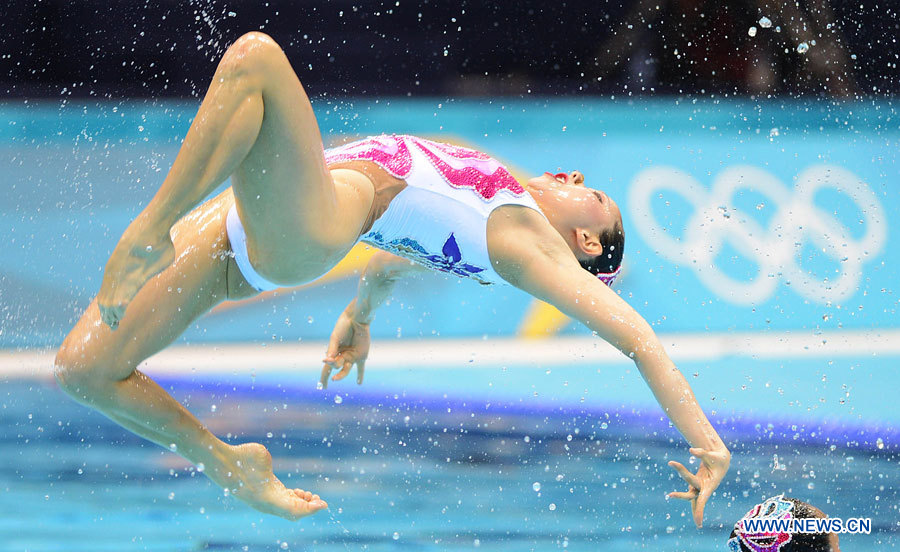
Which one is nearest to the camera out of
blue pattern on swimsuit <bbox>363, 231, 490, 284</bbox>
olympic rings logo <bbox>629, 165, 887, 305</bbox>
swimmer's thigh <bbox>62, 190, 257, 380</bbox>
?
swimmer's thigh <bbox>62, 190, 257, 380</bbox>

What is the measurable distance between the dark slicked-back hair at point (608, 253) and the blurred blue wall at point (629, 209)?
2.32 m

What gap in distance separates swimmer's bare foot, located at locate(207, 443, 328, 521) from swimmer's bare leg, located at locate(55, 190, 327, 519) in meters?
0.13

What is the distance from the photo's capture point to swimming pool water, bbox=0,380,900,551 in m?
3.42

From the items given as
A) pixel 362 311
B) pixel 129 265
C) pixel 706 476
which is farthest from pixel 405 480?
pixel 129 265

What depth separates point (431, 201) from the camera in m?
2.88

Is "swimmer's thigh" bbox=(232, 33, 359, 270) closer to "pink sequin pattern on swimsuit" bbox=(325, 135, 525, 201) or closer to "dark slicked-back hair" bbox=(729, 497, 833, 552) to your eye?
"pink sequin pattern on swimsuit" bbox=(325, 135, 525, 201)

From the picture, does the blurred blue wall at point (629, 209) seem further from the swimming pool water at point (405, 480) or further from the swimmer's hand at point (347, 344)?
the swimmer's hand at point (347, 344)

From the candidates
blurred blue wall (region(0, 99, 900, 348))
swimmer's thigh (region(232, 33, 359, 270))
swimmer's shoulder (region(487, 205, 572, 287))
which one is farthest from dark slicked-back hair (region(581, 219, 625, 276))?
blurred blue wall (region(0, 99, 900, 348))

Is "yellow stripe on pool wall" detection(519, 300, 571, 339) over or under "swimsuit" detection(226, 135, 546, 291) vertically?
under

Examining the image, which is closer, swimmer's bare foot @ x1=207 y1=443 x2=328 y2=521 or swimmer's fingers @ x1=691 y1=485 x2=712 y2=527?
swimmer's fingers @ x1=691 y1=485 x2=712 y2=527

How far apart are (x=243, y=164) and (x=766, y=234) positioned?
3.53 metres

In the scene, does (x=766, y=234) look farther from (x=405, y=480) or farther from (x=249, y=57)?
(x=249, y=57)

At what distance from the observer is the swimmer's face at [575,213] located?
3.06m

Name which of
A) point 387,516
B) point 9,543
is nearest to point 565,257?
point 387,516
